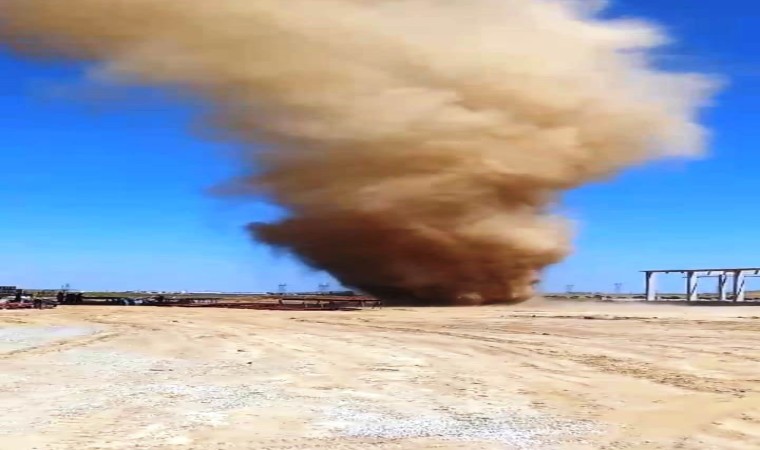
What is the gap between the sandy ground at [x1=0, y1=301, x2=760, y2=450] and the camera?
8289mm

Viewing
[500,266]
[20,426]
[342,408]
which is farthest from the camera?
[500,266]

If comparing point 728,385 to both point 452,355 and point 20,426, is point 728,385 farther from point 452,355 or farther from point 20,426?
point 20,426

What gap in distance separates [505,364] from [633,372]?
8.00 feet

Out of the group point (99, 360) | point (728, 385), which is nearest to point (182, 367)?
point (99, 360)

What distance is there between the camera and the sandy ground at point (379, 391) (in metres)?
8.29

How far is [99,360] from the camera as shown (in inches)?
605

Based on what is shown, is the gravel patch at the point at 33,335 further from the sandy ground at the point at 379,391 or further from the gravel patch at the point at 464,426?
the gravel patch at the point at 464,426

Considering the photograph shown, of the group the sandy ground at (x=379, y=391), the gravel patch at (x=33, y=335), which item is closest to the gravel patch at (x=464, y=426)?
the sandy ground at (x=379, y=391)

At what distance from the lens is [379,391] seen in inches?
457

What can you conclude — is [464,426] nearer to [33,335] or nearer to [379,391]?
[379,391]

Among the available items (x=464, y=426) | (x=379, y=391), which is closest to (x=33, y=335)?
(x=379, y=391)

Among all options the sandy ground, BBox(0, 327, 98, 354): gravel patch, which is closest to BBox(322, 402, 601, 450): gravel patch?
the sandy ground

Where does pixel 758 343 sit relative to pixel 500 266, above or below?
below

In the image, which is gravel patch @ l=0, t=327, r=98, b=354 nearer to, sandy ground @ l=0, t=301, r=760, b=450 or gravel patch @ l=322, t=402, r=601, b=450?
sandy ground @ l=0, t=301, r=760, b=450
